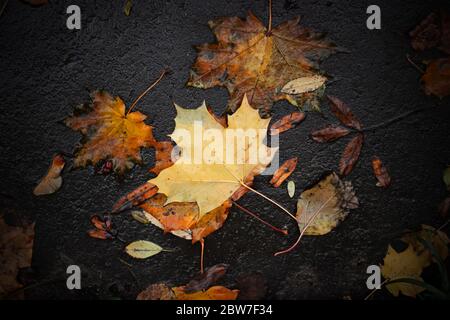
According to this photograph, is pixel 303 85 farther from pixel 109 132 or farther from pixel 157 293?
pixel 157 293

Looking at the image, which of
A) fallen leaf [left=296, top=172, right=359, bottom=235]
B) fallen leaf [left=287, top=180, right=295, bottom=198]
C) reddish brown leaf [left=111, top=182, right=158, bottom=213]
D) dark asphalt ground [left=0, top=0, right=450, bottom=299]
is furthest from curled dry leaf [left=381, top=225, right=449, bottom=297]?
reddish brown leaf [left=111, top=182, right=158, bottom=213]

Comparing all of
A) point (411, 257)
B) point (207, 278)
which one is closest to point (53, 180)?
point (207, 278)

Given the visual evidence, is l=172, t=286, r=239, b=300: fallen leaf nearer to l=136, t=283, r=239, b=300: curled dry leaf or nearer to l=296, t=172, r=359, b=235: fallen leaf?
l=136, t=283, r=239, b=300: curled dry leaf

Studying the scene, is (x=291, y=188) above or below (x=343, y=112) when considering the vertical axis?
below

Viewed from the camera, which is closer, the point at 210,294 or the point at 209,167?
the point at 209,167

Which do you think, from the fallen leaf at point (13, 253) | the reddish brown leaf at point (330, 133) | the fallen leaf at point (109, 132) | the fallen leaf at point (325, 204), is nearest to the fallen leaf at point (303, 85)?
the reddish brown leaf at point (330, 133)

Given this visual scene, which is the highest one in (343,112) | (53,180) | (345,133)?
(343,112)

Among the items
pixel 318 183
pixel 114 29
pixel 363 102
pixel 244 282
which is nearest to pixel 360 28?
pixel 363 102
